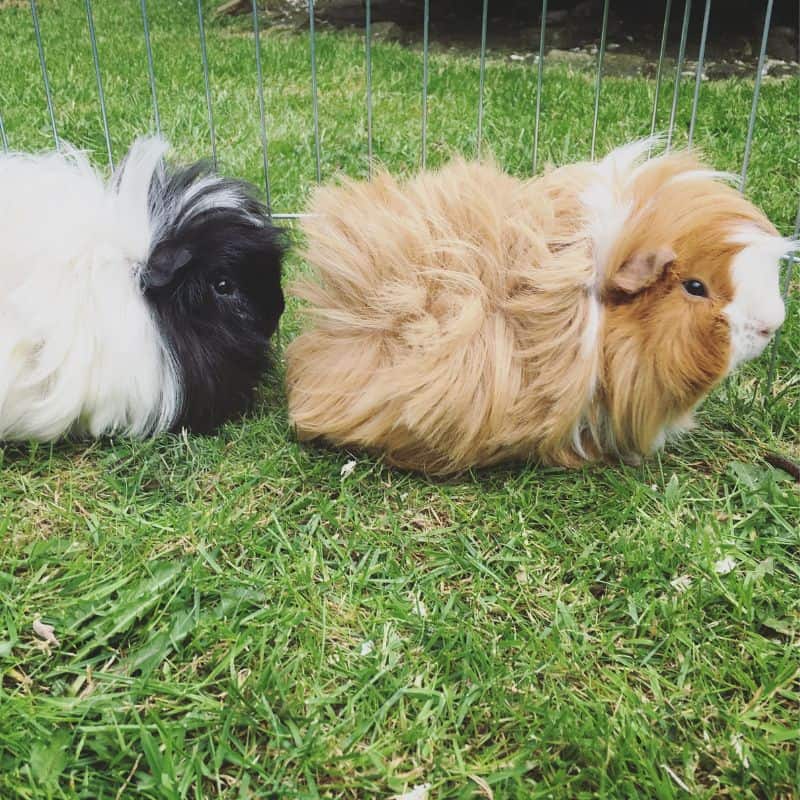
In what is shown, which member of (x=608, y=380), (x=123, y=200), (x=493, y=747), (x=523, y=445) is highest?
(x=123, y=200)

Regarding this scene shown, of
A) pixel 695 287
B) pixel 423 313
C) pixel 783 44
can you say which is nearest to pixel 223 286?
pixel 423 313

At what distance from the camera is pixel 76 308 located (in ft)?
4.93

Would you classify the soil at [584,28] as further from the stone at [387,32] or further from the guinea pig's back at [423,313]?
Answer: the guinea pig's back at [423,313]

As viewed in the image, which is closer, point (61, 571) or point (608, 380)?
point (61, 571)

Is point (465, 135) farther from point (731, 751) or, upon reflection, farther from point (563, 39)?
point (563, 39)

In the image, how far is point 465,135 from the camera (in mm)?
3350

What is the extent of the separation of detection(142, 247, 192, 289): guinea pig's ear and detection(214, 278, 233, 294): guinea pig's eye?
83 mm

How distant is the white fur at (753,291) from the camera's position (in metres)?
1.40

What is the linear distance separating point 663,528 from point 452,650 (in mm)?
485

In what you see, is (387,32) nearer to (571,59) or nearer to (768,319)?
(571,59)

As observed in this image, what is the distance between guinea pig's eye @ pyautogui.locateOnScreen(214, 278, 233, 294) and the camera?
63.7 inches

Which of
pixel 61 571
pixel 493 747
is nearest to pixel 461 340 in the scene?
pixel 493 747

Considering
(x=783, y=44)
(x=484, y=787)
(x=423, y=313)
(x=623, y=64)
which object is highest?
(x=783, y=44)

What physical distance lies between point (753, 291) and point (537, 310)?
1.21ft
